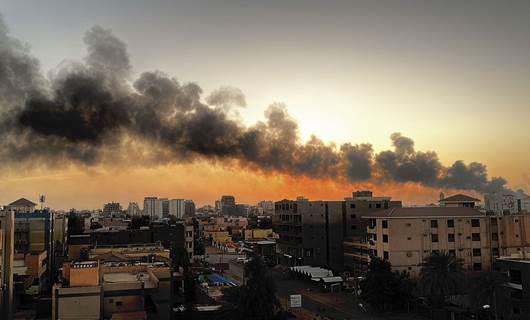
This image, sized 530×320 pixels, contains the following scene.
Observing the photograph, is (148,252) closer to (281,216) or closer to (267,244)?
(281,216)

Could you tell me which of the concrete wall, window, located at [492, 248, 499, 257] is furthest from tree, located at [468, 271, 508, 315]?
window, located at [492, 248, 499, 257]

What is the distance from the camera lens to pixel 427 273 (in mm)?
41938

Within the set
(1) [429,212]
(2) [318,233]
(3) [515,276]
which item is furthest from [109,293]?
(2) [318,233]

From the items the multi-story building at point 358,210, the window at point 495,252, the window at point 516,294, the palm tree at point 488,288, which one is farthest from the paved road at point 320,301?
the window at point 495,252

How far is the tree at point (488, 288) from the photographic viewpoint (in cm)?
3431

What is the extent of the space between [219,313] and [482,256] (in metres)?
32.4

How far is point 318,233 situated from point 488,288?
40.9 metres

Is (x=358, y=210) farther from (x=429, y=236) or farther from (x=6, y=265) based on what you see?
(x=6, y=265)

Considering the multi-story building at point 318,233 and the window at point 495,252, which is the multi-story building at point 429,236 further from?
the multi-story building at point 318,233

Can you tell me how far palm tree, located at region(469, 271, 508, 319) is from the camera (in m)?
34.3

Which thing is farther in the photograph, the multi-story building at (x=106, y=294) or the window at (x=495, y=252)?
the window at (x=495, y=252)

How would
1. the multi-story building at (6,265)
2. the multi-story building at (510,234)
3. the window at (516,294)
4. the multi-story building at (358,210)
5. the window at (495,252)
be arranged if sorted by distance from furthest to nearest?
the multi-story building at (358,210) < the multi-story building at (510,234) < the window at (495,252) < the window at (516,294) < the multi-story building at (6,265)

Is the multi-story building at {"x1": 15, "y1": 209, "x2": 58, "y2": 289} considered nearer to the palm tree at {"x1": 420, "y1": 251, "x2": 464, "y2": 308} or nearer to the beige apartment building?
the beige apartment building

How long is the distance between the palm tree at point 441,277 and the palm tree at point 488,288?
564 centimetres
